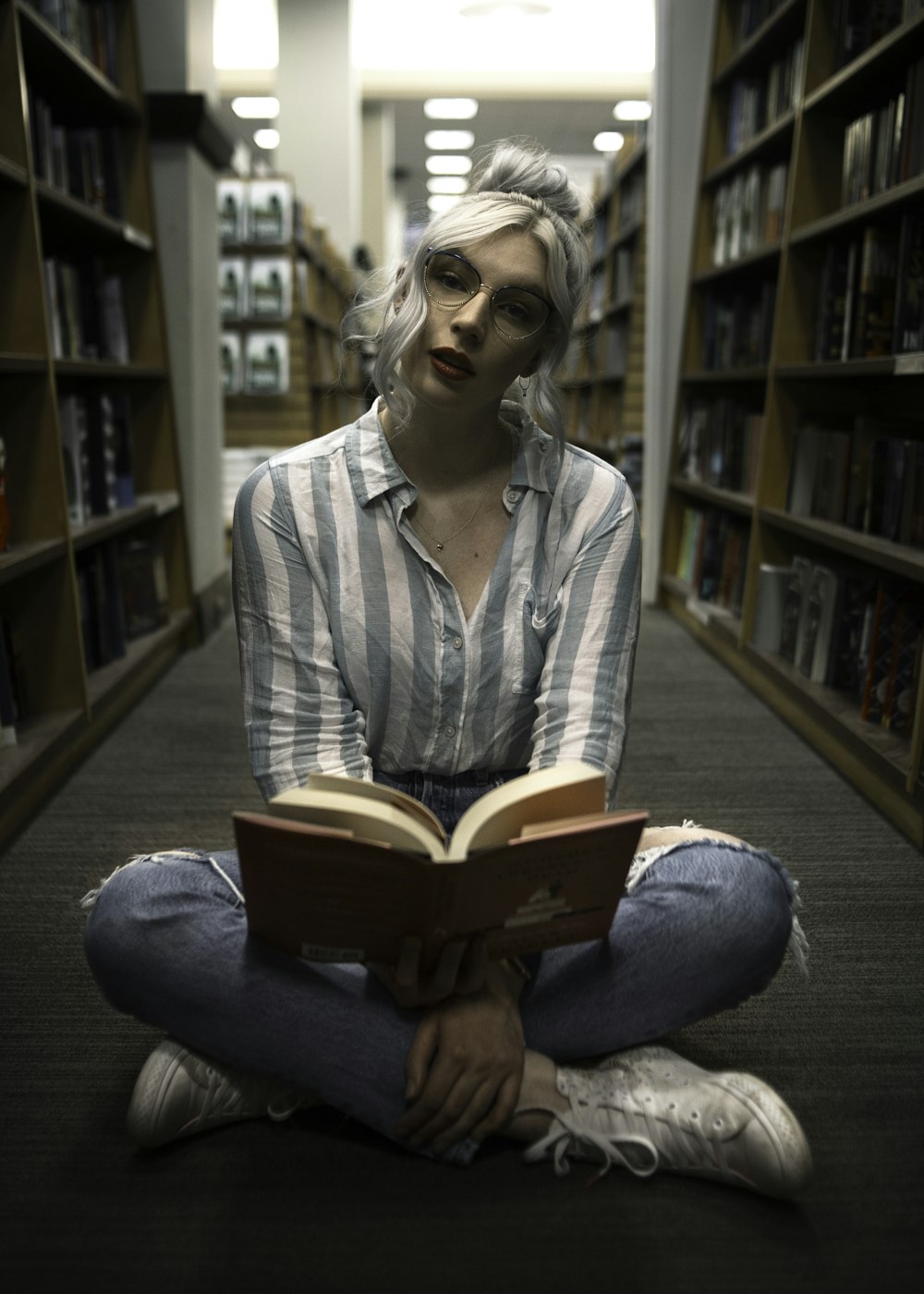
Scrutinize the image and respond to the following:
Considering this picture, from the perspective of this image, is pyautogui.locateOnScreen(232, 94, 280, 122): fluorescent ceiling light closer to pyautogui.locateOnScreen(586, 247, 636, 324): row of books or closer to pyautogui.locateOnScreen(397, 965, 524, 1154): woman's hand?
pyautogui.locateOnScreen(586, 247, 636, 324): row of books

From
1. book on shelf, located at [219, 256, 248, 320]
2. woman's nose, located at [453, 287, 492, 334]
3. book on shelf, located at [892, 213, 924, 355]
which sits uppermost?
book on shelf, located at [219, 256, 248, 320]

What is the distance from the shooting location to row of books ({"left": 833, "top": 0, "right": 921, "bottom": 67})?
2.67 m

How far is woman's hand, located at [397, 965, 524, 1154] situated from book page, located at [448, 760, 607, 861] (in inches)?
7.9

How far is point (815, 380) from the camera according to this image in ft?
10.3

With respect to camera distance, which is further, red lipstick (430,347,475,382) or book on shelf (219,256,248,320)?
book on shelf (219,256,248,320)

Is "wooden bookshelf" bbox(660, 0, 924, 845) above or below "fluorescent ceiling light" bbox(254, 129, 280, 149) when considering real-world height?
below

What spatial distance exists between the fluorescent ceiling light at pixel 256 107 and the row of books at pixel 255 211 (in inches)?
219

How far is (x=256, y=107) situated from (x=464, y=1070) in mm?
11695

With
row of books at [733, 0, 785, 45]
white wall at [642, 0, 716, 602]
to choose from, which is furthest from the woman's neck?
white wall at [642, 0, 716, 602]

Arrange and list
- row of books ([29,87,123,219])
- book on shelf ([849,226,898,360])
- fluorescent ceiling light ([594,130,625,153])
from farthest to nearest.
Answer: fluorescent ceiling light ([594,130,625,153]) → row of books ([29,87,123,219]) → book on shelf ([849,226,898,360])

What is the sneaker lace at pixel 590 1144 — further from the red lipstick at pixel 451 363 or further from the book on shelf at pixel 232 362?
the book on shelf at pixel 232 362

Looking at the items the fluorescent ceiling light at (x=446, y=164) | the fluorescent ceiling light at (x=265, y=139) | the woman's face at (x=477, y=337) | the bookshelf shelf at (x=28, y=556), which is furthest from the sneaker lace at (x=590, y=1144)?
the fluorescent ceiling light at (x=446, y=164)

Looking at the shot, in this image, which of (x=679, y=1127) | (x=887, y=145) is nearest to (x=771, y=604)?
(x=887, y=145)

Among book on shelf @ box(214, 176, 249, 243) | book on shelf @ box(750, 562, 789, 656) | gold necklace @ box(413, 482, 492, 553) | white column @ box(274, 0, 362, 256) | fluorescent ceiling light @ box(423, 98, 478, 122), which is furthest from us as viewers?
fluorescent ceiling light @ box(423, 98, 478, 122)
